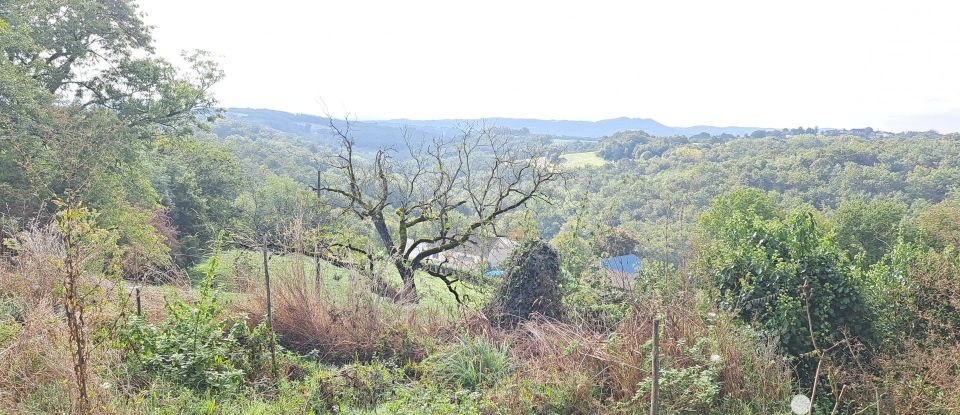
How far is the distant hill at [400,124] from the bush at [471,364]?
8451 mm

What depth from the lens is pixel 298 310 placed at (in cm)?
542

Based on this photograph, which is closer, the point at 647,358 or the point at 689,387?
the point at 689,387

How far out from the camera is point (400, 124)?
78.9ft

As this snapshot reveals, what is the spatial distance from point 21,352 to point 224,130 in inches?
2976

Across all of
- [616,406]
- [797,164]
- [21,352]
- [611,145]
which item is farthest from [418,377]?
[611,145]

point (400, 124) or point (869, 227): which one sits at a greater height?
point (400, 124)

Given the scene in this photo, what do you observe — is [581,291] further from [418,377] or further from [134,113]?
[134,113]

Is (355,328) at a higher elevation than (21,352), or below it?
below

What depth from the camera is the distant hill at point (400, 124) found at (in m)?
63.6

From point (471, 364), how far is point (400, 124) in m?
20.7

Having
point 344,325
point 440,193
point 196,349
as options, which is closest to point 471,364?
point 344,325

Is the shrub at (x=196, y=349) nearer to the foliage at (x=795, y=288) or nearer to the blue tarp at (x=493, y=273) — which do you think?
the blue tarp at (x=493, y=273)

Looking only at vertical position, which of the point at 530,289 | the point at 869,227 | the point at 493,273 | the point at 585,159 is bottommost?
the point at 585,159

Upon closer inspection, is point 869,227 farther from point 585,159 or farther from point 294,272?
point 585,159
